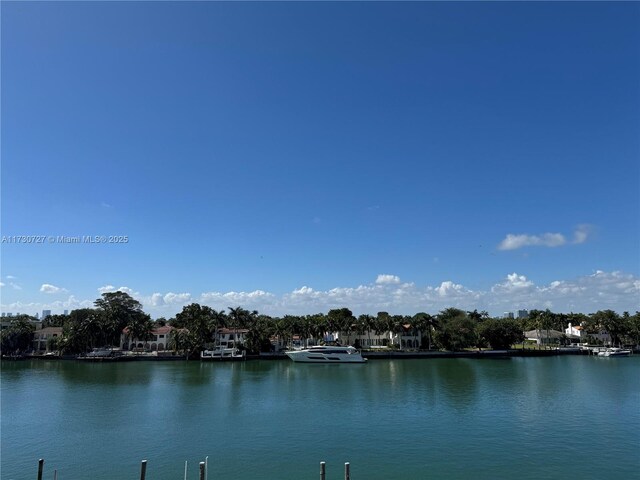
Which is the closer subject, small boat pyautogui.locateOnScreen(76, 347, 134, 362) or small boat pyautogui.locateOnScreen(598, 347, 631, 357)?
small boat pyautogui.locateOnScreen(76, 347, 134, 362)

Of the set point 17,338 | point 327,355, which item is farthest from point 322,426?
point 17,338

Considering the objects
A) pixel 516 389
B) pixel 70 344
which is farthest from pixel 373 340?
pixel 70 344

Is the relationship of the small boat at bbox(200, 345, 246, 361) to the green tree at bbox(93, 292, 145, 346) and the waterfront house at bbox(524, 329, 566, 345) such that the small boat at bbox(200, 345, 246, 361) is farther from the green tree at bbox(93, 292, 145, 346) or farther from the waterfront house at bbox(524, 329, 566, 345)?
the waterfront house at bbox(524, 329, 566, 345)

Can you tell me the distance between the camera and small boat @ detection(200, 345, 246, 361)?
10275 centimetres

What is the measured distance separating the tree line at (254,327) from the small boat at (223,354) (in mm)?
2183

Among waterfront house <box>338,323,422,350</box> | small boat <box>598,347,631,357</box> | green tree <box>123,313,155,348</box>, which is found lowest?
small boat <box>598,347,631,357</box>

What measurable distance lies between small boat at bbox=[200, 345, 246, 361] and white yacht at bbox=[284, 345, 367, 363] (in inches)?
528

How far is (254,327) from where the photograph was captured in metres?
109

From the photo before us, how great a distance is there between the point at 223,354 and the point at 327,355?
2645cm

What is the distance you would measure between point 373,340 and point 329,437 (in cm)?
10658

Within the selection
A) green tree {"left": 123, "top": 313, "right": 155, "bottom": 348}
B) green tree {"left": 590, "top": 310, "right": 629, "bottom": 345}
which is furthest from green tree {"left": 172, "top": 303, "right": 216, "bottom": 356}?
green tree {"left": 590, "top": 310, "right": 629, "bottom": 345}

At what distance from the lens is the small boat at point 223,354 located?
103m

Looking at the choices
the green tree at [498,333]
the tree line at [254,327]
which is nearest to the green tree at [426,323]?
the tree line at [254,327]

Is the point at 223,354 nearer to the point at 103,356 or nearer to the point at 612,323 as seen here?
the point at 103,356
